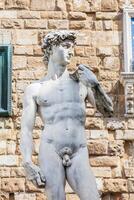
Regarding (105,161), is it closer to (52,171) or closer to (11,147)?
(11,147)

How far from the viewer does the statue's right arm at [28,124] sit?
17.3 feet

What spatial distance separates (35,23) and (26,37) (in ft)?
0.71

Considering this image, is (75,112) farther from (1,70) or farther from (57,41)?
(1,70)

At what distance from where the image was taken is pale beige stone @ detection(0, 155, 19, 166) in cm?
777

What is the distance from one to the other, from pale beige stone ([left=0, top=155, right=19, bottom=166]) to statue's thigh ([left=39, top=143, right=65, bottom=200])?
100 inches

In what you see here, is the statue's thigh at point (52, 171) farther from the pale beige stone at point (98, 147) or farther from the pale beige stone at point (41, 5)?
the pale beige stone at point (41, 5)

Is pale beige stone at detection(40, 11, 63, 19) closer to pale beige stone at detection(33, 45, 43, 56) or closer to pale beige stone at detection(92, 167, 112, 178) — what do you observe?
pale beige stone at detection(33, 45, 43, 56)

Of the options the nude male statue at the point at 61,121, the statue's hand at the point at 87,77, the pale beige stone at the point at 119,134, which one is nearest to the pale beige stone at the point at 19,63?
the pale beige stone at the point at 119,134

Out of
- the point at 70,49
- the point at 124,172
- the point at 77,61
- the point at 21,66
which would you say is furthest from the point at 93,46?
the point at 70,49

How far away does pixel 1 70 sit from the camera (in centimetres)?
809

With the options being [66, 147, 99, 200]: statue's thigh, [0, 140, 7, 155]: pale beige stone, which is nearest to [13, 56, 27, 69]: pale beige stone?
[0, 140, 7, 155]: pale beige stone

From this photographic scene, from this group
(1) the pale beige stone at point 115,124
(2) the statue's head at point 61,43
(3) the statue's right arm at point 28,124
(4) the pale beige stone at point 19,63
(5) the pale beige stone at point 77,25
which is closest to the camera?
(3) the statue's right arm at point 28,124

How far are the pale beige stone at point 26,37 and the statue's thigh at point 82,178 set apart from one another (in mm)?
3271

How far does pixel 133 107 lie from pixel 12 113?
142 centimetres
